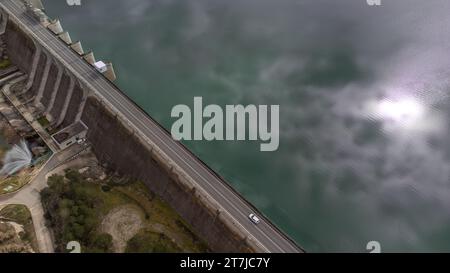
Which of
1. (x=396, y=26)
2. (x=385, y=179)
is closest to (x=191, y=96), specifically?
(x=385, y=179)

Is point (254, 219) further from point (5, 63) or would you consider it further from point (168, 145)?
point (5, 63)

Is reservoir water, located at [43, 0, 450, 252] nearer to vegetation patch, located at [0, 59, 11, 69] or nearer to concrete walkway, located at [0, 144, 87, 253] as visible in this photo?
vegetation patch, located at [0, 59, 11, 69]

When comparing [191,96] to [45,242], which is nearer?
[45,242]

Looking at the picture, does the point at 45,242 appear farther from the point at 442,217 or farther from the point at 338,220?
the point at 442,217

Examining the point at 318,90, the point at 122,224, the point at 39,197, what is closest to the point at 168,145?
the point at 122,224

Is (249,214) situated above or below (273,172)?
below

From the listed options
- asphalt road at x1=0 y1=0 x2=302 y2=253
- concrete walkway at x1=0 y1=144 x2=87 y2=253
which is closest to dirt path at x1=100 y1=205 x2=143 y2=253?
concrete walkway at x1=0 y1=144 x2=87 y2=253
